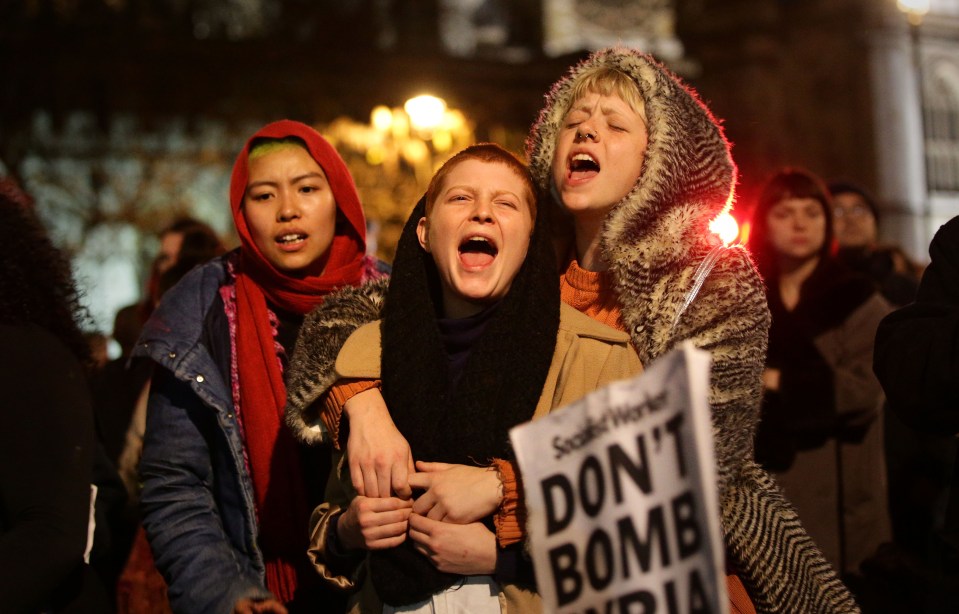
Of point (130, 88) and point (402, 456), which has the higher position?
point (130, 88)

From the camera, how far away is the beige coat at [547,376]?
245 cm

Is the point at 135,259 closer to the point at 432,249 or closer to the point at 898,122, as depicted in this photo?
the point at 898,122

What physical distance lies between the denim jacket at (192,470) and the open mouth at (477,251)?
0.88 meters

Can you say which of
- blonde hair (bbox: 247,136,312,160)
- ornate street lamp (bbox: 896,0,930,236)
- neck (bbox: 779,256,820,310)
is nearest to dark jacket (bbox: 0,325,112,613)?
blonde hair (bbox: 247,136,312,160)

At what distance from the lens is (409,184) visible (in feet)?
57.3

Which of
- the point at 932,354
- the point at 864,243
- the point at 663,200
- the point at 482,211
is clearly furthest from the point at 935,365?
the point at 864,243

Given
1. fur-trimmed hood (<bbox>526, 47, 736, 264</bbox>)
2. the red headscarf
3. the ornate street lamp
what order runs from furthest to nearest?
the ornate street lamp, the red headscarf, fur-trimmed hood (<bbox>526, 47, 736, 264</bbox>)

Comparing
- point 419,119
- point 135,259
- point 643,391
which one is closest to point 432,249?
point 643,391

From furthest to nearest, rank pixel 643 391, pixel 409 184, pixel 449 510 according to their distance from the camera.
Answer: pixel 409 184
pixel 449 510
pixel 643 391

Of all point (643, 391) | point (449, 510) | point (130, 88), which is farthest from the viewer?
point (130, 88)

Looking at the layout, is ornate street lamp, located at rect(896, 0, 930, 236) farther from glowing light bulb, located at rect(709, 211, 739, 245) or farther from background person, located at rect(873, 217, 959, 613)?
background person, located at rect(873, 217, 959, 613)

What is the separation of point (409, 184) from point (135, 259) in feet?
15.9

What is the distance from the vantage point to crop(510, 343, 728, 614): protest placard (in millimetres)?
1779

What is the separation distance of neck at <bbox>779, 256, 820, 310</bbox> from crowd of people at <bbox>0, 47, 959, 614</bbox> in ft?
5.96
